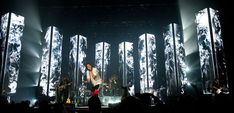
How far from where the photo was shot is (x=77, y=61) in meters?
12.7

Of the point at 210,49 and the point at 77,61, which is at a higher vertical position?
the point at 77,61

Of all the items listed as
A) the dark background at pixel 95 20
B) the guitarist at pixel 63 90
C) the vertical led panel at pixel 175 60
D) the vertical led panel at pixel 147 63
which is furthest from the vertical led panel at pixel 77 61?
the vertical led panel at pixel 175 60

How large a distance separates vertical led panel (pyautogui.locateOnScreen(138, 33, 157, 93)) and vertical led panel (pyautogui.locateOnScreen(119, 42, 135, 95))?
57 cm

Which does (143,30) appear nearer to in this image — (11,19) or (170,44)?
(170,44)

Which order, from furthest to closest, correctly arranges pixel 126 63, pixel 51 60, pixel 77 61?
pixel 126 63, pixel 77 61, pixel 51 60

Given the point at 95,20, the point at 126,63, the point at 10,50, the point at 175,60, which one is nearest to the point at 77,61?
the point at 95,20

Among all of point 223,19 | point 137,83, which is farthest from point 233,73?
point 137,83

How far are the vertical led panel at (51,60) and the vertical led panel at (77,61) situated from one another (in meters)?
0.75

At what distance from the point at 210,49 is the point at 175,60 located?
299cm

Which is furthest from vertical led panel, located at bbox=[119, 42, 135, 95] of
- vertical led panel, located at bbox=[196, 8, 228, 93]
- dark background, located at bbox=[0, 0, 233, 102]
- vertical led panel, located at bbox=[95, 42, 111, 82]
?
vertical led panel, located at bbox=[196, 8, 228, 93]

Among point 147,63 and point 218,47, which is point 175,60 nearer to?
point 147,63

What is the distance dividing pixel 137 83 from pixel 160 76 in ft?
5.21

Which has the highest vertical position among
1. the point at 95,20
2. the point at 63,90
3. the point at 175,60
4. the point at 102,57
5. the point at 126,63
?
the point at 95,20

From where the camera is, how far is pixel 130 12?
38.8 ft
